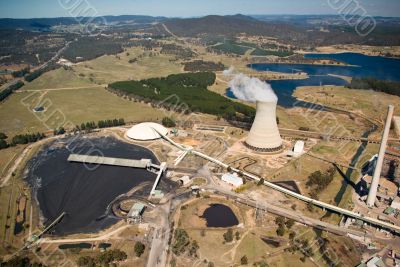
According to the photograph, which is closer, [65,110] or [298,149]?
[298,149]

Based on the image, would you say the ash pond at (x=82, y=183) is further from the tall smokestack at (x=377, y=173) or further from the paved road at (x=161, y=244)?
the tall smokestack at (x=377, y=173)

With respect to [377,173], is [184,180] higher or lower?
lower

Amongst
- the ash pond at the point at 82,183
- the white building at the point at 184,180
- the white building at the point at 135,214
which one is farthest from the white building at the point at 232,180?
the white building at the point at 135,214

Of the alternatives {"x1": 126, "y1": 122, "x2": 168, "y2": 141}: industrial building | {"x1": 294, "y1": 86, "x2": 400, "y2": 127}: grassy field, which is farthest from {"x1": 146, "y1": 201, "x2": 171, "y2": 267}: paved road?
{"x1": 294, "y1": 86, "x2": 400, "y2": 127}: grassy field

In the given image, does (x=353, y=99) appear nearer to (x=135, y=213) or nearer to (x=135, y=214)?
(x=135, y=213)

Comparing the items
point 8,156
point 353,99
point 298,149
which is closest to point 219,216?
point 298,149

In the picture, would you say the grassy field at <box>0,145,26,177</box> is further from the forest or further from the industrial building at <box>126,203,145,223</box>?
the forest
